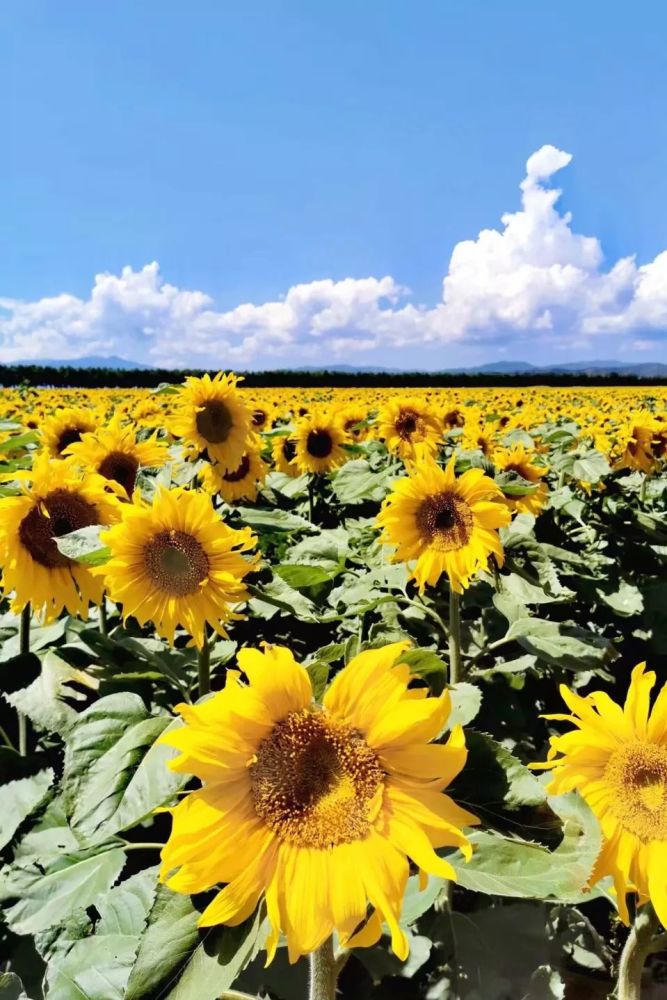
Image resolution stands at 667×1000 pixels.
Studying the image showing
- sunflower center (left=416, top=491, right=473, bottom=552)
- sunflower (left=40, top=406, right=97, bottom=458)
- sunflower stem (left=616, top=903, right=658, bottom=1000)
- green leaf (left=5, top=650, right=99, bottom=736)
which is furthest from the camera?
sunflower (left=40, top=406, right=97, bottom=458)

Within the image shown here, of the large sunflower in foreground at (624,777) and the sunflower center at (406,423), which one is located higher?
the sunflower center at (406,423)

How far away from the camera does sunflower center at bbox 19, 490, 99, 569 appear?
2.19 m

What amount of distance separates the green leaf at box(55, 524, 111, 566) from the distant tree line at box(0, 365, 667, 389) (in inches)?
1878

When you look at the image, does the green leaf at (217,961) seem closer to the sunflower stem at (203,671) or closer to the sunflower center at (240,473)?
the sunflower stem at (203,671)

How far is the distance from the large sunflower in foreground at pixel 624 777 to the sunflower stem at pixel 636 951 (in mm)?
142

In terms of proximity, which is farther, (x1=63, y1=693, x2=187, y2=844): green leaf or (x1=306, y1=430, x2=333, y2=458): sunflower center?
(x1=306, y1=430, x2=333, y2=458): sunflower center

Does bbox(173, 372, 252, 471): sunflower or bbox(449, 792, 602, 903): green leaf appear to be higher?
bbox(173, 372, 252, 471): sunflower

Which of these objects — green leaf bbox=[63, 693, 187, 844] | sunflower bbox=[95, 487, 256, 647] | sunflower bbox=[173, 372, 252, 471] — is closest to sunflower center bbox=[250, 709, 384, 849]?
green leaf bbox=[63, 693, 187, 844]

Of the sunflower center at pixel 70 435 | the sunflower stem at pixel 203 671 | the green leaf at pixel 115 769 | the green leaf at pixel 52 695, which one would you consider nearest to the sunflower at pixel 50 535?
the green leaf at pixel 52 695

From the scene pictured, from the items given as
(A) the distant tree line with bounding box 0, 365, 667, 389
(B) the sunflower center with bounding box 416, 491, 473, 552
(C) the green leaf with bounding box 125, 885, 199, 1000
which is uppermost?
(A) the distant tree line with bounding box 0, 365, 667, 389

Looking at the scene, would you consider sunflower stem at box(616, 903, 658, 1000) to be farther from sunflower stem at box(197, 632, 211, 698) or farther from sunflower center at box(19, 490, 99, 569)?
sunflower center at box(19, 490, 99, 569)

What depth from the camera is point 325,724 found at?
1082mm

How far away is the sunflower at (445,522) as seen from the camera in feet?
8.23

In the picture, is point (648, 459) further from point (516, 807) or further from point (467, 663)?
point (516, 807)
